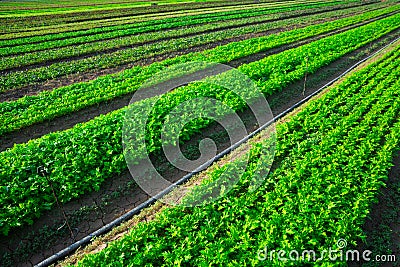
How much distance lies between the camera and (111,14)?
37.6m

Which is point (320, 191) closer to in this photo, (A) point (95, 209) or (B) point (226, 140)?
(B) point (226, 140)

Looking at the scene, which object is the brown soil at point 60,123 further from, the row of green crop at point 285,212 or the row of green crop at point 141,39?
the row of green crop at point 141,39

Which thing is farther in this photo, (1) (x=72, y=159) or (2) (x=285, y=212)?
(1) (x=72, y=159)

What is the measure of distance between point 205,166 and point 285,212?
2980 mm

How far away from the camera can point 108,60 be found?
17891mm

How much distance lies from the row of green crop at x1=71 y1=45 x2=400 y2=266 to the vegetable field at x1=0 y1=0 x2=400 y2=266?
1.1 inches

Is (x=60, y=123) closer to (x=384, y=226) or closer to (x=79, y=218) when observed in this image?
(x=79, y=218)

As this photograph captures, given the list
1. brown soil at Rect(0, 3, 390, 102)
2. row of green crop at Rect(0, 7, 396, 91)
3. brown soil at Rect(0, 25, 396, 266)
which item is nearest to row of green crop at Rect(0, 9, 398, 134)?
brown soil at Rect(0, 3, 390, 102)

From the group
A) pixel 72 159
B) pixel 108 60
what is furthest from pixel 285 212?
pixel 108 60

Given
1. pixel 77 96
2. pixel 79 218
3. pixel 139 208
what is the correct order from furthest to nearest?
pixel 77 96 → pixel 139 208 → pixel 79 218

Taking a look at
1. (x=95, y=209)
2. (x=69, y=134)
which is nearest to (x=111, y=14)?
(x=69, y=134)

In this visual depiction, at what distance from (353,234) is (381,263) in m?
0.77

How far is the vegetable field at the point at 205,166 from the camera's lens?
219 inches

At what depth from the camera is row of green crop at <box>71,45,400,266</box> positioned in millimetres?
5211
